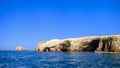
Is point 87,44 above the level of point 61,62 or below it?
above

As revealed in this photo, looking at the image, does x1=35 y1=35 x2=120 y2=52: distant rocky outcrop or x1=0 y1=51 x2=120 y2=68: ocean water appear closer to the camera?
x1=0 y1=51 x2=120 y2=68: ocean water

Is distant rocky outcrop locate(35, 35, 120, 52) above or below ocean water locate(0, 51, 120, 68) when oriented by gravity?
above

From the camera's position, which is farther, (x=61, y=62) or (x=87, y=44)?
(x=87, y=44)

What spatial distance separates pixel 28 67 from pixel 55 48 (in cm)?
10676

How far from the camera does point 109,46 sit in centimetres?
12050

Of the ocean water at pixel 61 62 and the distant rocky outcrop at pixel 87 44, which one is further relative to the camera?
the distant rocky outcrop at pixel 87 44

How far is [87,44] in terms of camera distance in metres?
129

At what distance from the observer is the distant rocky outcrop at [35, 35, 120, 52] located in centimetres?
11831

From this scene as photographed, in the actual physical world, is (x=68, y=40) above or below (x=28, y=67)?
above

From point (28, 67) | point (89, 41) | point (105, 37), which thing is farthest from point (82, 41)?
point (28, 67)

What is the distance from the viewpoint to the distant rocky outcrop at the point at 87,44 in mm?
118306

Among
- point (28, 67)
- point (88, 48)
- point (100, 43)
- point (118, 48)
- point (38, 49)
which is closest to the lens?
point (28, 67)

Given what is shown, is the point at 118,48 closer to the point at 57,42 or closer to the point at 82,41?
the point at 82,41

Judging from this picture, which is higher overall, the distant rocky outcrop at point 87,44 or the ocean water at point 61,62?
the distant rocky outcrop at point 87,44
